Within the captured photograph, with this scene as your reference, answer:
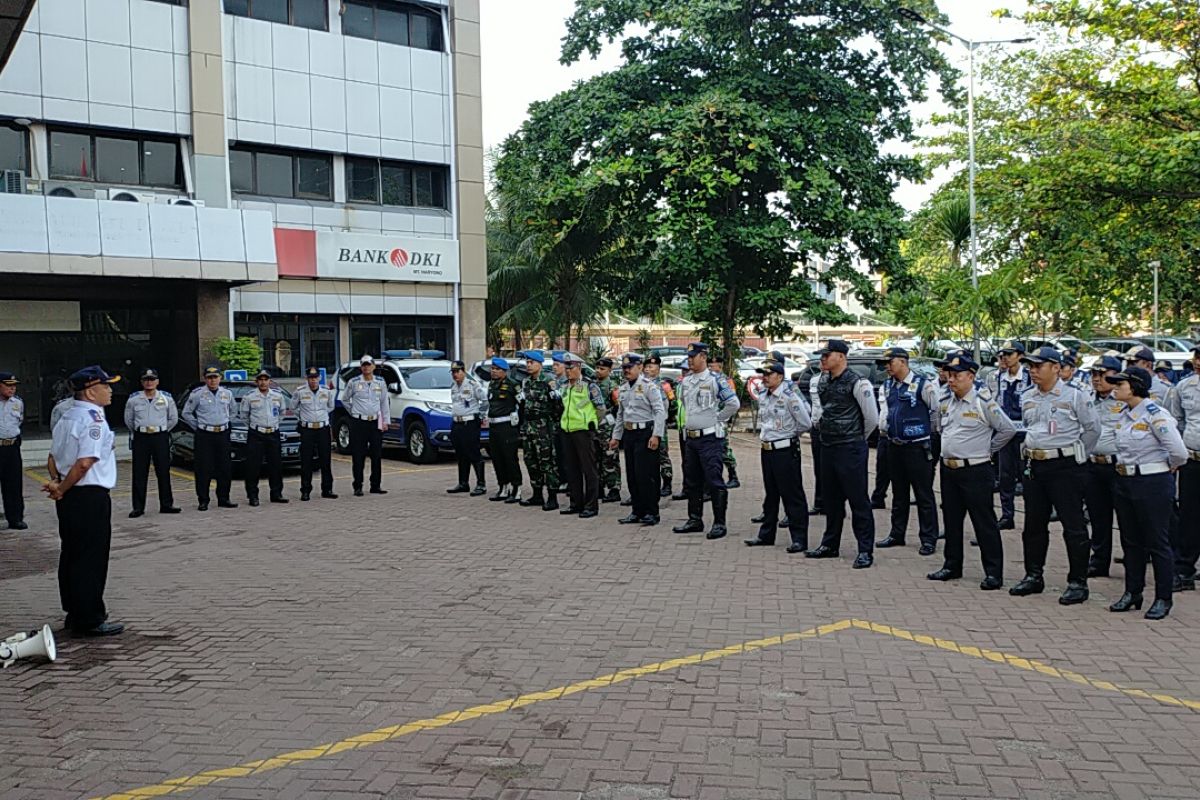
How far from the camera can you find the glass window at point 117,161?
69.5ft

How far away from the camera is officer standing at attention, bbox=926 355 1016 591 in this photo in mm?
8047

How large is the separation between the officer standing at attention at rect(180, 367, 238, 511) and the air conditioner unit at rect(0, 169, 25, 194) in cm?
924

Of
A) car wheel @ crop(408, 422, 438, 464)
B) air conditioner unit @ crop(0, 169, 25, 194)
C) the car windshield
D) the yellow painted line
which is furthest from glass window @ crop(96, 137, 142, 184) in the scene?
the yellow painted line

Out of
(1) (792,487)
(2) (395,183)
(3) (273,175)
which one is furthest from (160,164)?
(1) (792,487)

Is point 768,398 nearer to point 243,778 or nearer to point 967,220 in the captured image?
point 243,778

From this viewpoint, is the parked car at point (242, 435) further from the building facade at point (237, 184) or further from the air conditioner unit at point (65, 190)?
the air conditioner unit at point (65, 190)

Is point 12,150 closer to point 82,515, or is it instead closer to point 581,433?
point 581,433

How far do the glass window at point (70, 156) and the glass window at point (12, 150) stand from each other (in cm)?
51

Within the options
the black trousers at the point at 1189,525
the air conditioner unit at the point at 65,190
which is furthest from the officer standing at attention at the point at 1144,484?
the air conditioner unit at the point at 65,190

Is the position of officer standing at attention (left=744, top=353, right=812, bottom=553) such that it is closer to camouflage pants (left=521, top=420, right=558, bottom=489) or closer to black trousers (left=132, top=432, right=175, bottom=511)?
camouflage pants (left=521, top=420, right=558, bottom=489)

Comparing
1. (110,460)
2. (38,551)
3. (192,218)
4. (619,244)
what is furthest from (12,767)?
(619,244)

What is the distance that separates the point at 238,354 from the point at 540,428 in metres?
10.5

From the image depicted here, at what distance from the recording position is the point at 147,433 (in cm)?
1262

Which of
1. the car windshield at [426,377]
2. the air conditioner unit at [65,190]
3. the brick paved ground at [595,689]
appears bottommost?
the brick paved ground at [595,689]
